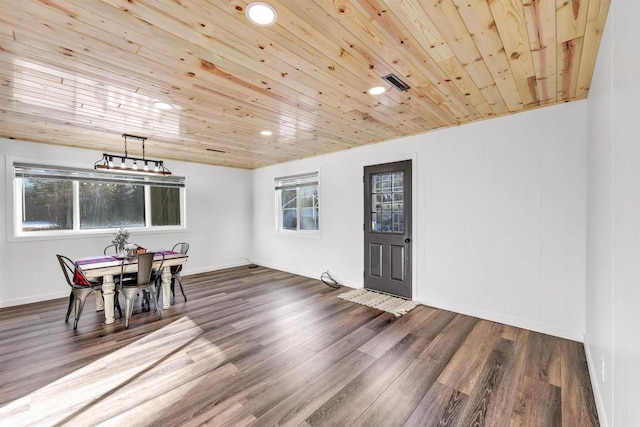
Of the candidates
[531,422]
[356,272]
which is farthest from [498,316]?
[356,272]

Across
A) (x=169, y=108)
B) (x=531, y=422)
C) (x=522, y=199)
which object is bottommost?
(x=531, y=422)

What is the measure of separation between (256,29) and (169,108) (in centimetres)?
167

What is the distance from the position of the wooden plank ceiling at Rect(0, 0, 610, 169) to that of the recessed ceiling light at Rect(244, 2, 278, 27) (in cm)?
4

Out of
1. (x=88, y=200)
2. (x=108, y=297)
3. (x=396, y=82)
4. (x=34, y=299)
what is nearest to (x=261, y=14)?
(x=396, y=82)

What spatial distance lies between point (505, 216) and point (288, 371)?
9.40 ft

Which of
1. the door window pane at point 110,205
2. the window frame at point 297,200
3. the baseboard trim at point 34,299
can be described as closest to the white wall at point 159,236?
the baseboard trim at point 34,299

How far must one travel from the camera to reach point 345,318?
3396 mm

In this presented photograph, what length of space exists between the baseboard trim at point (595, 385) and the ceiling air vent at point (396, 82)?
8.45 ft

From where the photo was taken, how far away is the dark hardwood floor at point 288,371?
1818 millimetres

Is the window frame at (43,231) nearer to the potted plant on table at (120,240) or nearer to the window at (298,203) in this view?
the potted plant on table at (120,240)

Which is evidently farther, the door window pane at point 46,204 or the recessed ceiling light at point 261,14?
the door window pane at point 46,204

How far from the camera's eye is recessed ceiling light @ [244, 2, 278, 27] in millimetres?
1450

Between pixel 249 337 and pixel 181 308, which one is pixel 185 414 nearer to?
pixel 249 337

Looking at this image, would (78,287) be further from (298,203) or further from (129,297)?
(298,203)
